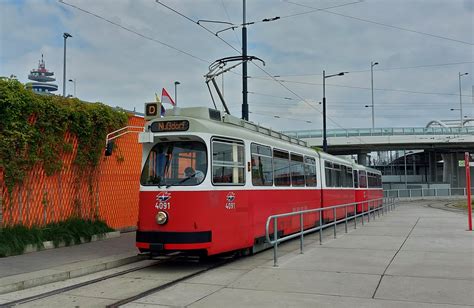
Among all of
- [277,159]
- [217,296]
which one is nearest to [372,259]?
[277,159]

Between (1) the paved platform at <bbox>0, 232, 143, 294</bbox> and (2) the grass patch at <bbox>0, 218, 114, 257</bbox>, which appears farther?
(2) the grass patch at <bbox>0, 218, 114, 257</bbox>

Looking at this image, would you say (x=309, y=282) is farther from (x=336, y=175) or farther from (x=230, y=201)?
(x=336, y=175)

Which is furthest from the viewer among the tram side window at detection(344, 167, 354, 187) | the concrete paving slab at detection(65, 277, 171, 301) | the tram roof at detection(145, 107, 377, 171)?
the tram side window at detection(344, 167, 354, 187)

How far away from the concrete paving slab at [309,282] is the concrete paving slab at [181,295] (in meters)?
0.51

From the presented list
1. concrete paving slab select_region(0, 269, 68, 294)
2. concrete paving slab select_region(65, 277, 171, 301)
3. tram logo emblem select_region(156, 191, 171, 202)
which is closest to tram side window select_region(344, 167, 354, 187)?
tram logo emblem select_region(156, 191, 171, 202)

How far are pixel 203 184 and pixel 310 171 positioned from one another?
7.49 metres

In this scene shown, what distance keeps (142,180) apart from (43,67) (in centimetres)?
10578

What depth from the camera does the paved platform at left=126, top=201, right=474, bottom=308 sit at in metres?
6.88

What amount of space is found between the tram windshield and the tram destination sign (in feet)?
0.93

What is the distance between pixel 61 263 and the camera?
9688 mm

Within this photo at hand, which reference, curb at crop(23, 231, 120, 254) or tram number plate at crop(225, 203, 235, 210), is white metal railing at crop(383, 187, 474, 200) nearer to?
curb at crop(23, 231, 120, 254)

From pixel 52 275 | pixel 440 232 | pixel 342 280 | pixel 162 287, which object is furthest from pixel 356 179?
pixel 52 275

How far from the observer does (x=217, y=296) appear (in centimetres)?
717

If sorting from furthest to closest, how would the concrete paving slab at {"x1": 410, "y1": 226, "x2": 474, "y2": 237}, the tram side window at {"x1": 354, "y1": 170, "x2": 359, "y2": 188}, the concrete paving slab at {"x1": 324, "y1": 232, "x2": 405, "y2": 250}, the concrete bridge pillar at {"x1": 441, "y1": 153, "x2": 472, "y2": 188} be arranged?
the concrete bridge pillar at {"x1": 441, "y1": 153, "x2": 472, "y2": 188}
the tram side window at {"x1": 354, "y1": 170, "x2": 359, "y2": 188}
the concrete paving slab at {"x1": 410, "y1": 226, "x2": 474, "y2": 237}
the concrete paving slab at {"x1": 324, "y1": 232, "x2": 405, "y2": 250}
